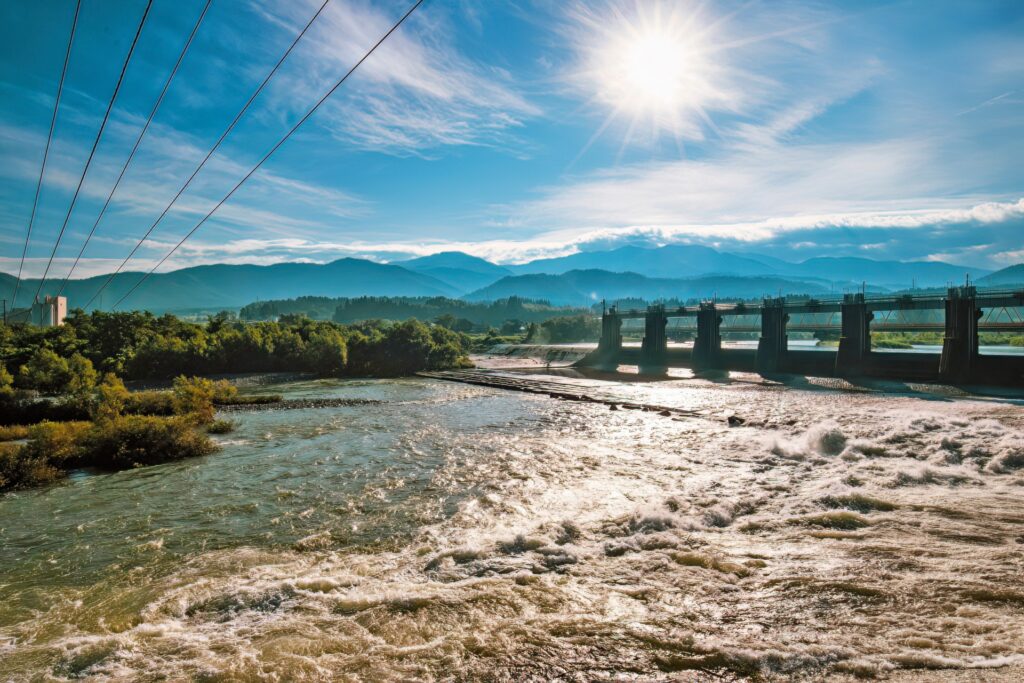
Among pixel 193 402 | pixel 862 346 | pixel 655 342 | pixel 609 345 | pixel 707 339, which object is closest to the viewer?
pixel 193 402

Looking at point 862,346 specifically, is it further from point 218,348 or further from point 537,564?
point 218,348

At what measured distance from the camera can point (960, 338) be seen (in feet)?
136

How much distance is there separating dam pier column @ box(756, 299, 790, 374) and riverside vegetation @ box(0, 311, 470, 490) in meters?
40.7

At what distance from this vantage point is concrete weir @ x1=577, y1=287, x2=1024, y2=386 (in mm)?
41125

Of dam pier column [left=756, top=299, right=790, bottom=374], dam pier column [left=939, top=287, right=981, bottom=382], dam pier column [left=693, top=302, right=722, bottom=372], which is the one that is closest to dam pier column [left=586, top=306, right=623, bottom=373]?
dam pier column [left=693, top=302, right=722, bottom=372]

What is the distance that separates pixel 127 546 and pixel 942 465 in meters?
25.0

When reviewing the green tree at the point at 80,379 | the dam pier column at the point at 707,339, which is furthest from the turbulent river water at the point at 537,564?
the dam pier column at the point at 707,339

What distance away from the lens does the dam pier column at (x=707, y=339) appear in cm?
6253

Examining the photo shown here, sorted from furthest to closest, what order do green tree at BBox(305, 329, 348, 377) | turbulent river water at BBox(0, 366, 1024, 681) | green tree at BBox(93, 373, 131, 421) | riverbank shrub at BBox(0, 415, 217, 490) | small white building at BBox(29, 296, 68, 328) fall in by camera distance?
small white building at BBox(29, 296, 68, 328)
green tree at BBox(305, 329, 348, 377)
green tree at BBox(93, 373, 131, 421)
riverbank shrub at BBox(0, 415, 217, 490)
turbulent river water at BBox(0, 366, 1024, 681)

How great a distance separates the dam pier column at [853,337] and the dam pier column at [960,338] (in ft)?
20.9

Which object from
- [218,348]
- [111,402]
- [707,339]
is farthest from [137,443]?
[707,339]

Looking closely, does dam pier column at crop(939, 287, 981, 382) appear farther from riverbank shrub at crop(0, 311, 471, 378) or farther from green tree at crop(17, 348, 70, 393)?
green tree at crop(17, 348, 70, 393)

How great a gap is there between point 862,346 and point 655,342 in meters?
26.1

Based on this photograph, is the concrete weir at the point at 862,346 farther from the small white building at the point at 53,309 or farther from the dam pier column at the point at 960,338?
the small white building at the point at 53,309
